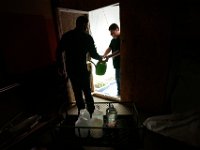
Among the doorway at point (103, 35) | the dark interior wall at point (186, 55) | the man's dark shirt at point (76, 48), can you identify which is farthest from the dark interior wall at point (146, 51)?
the doorway at point (103, 35)

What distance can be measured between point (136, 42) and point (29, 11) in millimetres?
1554

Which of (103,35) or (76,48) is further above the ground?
(103,35)

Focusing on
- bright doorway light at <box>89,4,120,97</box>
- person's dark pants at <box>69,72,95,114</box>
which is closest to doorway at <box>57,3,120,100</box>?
bright doorway light at <box>89,4,120,97</box>

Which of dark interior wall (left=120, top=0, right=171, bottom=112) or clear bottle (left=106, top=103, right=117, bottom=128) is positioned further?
dark interior wall (left=120, top=0, right=171, bottom=112)

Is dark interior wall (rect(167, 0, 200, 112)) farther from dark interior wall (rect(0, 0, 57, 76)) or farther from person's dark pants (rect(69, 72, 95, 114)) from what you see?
dark interior wall (rect(0, 0, 57, 76))

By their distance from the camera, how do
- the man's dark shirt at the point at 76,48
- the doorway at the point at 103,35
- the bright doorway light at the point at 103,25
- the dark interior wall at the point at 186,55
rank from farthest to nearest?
the bright doorway light at the point at 103,25 → the doorway at the point at 103,35 → the man's dark shirt at the point at 76,48 → the dark interior wall at the point at 186,55

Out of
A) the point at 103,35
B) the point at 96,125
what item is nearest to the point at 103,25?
the point at 103,35

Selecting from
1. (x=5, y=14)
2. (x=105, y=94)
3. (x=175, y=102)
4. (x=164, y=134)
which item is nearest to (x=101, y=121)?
(x=164, y=134)

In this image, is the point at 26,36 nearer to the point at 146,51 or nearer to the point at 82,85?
the point at 82,85

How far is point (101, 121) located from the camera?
1.77 meters

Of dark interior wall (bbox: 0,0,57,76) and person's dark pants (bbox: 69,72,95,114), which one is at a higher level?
dark interior wall (bbox: 0,0,57,76)

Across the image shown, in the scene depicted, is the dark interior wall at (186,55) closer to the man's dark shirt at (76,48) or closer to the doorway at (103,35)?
the man's dark shirt at (76,48)

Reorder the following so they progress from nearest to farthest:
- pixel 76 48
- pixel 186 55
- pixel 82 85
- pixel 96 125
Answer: pixel 96 125, pixel 186 55, pixel 76 48, pixel 82 85

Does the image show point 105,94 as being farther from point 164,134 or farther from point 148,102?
point 164,134
